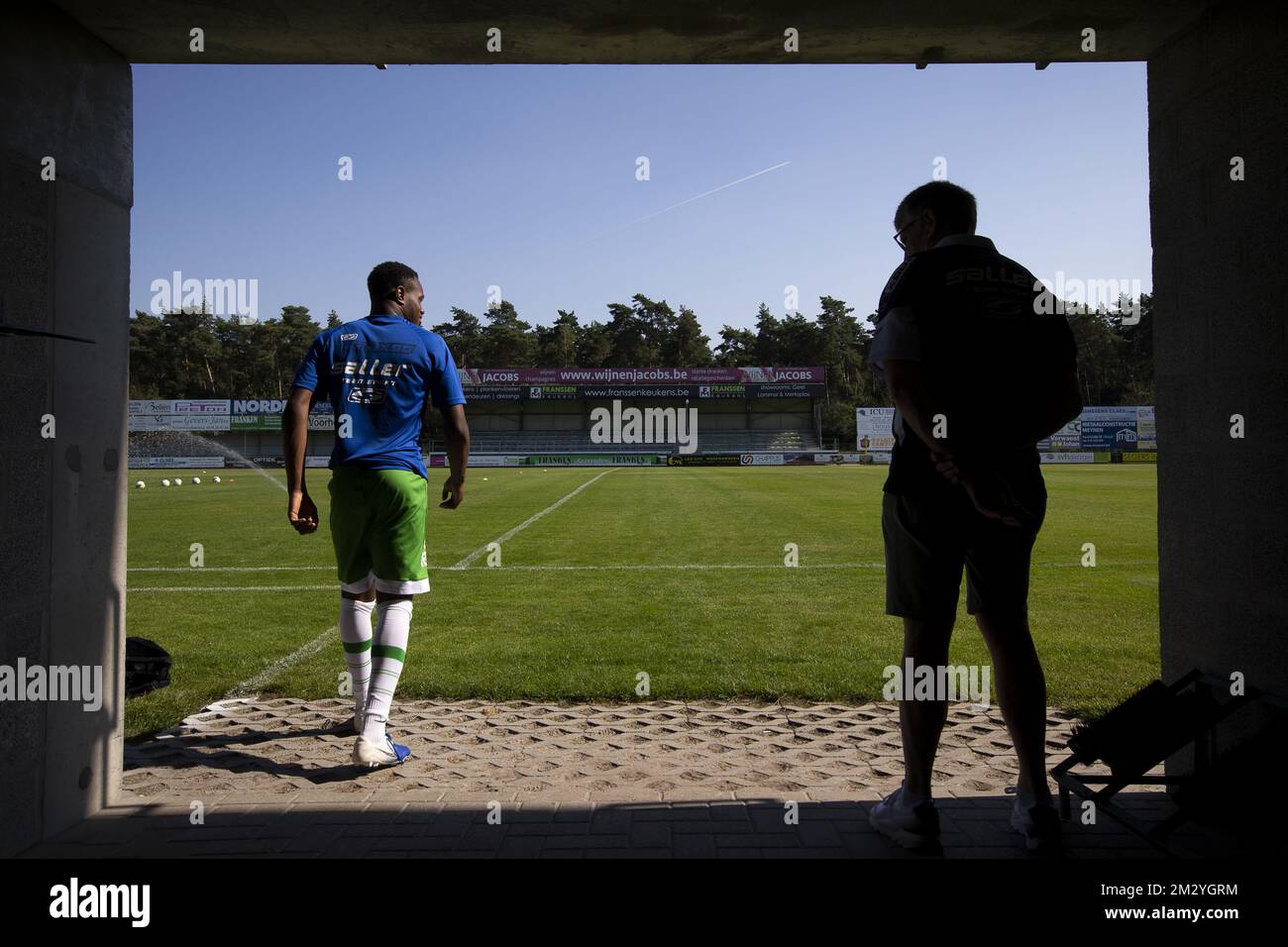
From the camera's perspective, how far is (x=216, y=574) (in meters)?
9.73

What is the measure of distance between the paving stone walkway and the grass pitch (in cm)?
43

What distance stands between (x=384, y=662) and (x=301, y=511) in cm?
78

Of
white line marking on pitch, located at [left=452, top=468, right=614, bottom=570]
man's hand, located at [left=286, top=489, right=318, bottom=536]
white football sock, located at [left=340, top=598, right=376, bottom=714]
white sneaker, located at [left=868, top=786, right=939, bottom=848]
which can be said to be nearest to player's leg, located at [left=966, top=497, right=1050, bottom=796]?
white sneaker, located at [left=868, top=786, right=939, bottom=848]

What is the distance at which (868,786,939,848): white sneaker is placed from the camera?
8.65ft

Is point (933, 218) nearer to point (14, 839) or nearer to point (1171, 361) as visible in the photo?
point (1171, 361)

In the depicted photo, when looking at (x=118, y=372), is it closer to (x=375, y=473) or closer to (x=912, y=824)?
(x=375, y=473)

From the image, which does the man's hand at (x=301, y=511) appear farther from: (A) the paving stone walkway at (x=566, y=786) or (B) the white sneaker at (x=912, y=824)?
(B) the white sneaker at (x=912, y=824)

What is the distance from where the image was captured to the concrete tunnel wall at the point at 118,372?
2762 mm

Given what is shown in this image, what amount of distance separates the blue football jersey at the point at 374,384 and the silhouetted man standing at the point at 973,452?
6.62ft

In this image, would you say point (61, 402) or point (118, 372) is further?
point (118, 372)

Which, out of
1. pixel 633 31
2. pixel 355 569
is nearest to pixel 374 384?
pixel 355 569

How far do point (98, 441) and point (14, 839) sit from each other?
53.6 inches

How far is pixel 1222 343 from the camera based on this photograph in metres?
3.02

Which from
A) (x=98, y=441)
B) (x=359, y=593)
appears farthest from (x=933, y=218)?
(x=98, y=441)
